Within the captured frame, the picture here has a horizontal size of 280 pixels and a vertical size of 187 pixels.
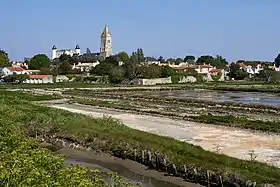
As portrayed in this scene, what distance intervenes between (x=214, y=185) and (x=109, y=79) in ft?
337

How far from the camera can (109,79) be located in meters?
119

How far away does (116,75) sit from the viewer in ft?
379

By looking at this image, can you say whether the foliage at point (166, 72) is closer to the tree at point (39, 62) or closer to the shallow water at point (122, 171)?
the tree at point (39, 62)

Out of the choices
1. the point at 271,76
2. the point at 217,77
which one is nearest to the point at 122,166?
the point at 271,76

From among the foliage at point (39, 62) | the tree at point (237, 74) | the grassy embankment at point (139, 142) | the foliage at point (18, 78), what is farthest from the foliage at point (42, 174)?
the foliage at point (39, 62)

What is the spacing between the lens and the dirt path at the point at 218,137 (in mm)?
23094

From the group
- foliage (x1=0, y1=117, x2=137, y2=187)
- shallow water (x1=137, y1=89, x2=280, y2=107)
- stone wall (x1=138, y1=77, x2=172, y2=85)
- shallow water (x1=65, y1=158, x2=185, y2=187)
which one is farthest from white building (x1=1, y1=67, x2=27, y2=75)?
foliage (x1=0, y1=117, x2=137, y2=187)

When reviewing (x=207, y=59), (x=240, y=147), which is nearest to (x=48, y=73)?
(x=207, y=59)

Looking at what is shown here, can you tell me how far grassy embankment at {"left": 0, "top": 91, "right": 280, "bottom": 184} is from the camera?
17.6m

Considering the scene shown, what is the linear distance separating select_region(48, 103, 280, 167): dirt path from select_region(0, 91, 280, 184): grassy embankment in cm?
234

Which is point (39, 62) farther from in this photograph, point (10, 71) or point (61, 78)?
point (61, 78)

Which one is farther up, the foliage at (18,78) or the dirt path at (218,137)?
the foliage at (18,78)

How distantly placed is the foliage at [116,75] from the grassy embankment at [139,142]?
263 ft

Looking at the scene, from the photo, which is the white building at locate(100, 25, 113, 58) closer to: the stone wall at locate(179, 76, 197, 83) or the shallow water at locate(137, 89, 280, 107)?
the stone wall at locate(179, 76, 197, 83)
